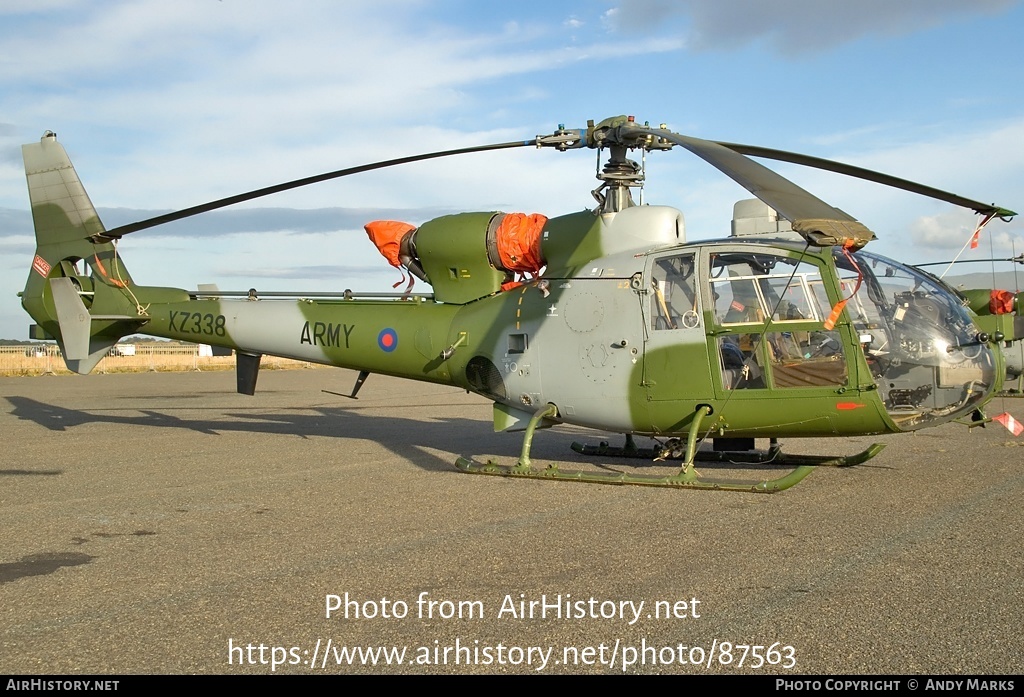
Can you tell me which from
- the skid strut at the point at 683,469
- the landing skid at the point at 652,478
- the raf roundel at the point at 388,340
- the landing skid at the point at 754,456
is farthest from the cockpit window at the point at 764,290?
the raf roundel at the point at 388,340

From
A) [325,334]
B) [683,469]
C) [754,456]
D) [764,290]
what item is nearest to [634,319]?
[764,290]

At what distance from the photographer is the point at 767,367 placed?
31.0 feet

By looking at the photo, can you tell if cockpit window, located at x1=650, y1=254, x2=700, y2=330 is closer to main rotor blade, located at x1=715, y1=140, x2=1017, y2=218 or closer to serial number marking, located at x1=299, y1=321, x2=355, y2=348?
main rotor blade, located at x1=715, y1=140, x2=1017, y2=218

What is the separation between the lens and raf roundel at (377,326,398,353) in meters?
12.5

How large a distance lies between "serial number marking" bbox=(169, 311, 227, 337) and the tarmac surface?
208 centimetres

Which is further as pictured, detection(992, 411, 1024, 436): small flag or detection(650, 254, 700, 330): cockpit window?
detection(650, 254, 700, 330): cockpit window

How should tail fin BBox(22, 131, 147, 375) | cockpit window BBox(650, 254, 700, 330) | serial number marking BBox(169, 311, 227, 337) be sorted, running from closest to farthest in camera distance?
cockpit window BBox(650, 254, 700, 330), serial number marking BBox(169, 311, 227, 337), tail fin BBox(22, 131, 147, 375)

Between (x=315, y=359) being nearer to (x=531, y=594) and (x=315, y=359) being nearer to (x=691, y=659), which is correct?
(x=531, y=594)

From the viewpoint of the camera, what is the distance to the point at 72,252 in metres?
14.1

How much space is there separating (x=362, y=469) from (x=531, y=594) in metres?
6.01

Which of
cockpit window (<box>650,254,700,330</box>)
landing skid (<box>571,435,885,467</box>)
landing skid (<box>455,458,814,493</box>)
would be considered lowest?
landing skid (<box>571,435,885,467</box>)

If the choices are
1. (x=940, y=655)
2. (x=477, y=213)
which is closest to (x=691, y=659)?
(x=940, y=655)

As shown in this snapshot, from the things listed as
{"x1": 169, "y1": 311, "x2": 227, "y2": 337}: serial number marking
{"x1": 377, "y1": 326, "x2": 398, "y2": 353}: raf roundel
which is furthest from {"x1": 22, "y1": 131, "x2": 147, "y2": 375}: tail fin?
{"x1": 377, "y1": 326, "x2": 398, "y2": 353}: raf roundel

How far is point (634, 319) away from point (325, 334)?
482 centimetres
